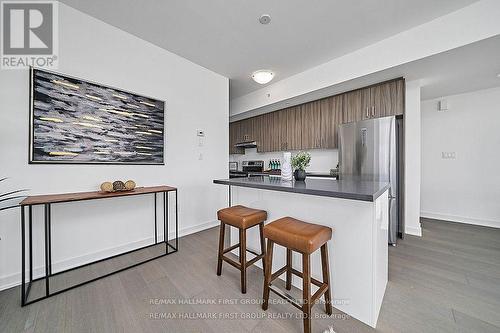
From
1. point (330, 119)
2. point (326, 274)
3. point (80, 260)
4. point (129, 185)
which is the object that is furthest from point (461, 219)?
point (80, 260)

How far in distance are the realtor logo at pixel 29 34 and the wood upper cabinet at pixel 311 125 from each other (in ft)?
12.4

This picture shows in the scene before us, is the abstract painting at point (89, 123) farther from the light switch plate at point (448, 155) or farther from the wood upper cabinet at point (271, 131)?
the light switch plate at point (448, 155)

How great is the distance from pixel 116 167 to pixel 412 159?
4403 millimetres

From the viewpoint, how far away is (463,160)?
3.64m

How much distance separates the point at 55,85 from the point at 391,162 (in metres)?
4.18

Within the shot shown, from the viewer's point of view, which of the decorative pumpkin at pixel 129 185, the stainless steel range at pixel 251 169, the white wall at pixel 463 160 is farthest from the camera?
the stainless steel range at pixel 251 169

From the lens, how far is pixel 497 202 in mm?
3357

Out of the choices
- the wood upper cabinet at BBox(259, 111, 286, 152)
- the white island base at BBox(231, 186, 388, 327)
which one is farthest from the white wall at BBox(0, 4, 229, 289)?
the white island base at BBox(231, 186, 388, 327)

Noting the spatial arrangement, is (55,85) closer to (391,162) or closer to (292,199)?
(292,199)

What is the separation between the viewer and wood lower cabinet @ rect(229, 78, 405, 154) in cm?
291

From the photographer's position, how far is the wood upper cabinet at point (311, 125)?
376 centimetres

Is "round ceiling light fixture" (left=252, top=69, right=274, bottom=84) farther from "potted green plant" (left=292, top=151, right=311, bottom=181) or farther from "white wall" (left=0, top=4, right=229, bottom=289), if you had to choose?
"potted green plant" (left=292, top=151, right=311, bottom=181)

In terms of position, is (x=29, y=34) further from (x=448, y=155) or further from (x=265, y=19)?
(x=448, y=155)

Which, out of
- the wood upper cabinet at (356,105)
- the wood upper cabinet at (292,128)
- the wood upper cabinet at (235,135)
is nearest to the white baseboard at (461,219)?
the wood upper cabinet at (356,105)
